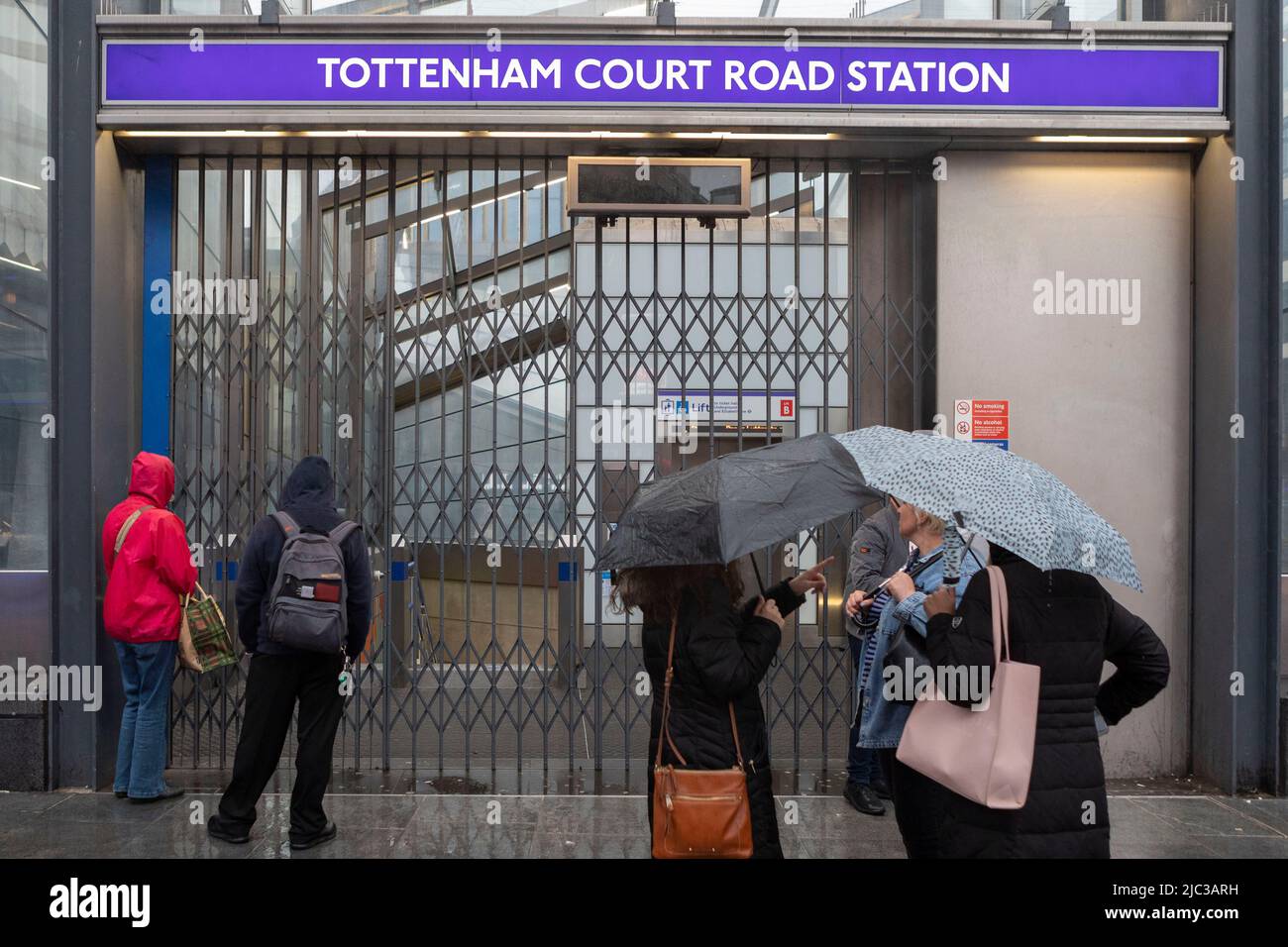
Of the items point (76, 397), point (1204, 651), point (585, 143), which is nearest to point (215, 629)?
point (76, 397)

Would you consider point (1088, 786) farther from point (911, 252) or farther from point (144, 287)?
point (144, 287)

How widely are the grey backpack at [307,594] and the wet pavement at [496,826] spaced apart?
1159 millimetres

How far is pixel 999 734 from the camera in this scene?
2.75 meters

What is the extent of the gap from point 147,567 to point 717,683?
3.58 m

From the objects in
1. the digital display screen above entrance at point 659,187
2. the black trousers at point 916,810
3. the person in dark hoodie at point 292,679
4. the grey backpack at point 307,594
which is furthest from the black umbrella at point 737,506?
the digital display screen above entrance at point 659,187

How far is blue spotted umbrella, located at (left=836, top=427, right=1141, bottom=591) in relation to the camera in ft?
8.58

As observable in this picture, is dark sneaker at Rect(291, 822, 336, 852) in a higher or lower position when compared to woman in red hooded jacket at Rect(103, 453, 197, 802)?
lower

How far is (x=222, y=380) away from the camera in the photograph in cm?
618

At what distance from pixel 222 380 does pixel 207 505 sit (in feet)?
2.64

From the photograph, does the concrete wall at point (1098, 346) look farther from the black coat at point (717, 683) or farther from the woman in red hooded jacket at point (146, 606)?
the woman in red hooded jacket at point (146, 606)
